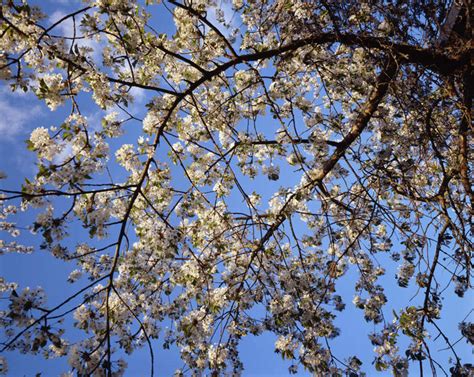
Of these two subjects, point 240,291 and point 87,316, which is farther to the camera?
point 240,291

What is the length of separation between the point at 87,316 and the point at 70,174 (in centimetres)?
140

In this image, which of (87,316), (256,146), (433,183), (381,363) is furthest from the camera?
(433,183)

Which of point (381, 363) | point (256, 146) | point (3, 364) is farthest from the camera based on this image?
point (256, 146)

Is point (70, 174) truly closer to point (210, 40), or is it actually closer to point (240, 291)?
point (240, 291)

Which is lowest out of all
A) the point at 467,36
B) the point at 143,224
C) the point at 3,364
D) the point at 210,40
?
the point at 3,364

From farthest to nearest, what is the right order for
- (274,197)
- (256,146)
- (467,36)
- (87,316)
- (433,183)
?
(433,183)
(256,146)
(274,197)
(467,36)
(87,316)

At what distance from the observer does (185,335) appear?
4449mm

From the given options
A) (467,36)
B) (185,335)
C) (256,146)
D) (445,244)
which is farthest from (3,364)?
(467,36)

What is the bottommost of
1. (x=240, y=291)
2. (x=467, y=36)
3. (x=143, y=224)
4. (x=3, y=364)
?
(x=3, y=364)

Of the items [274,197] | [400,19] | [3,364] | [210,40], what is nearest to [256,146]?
[274,197]

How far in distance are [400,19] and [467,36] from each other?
2.71ft

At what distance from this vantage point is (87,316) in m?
3.69

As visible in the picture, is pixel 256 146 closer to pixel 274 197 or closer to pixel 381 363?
pixel 274 197

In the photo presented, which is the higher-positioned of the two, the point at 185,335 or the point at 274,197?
the point at 274,197
